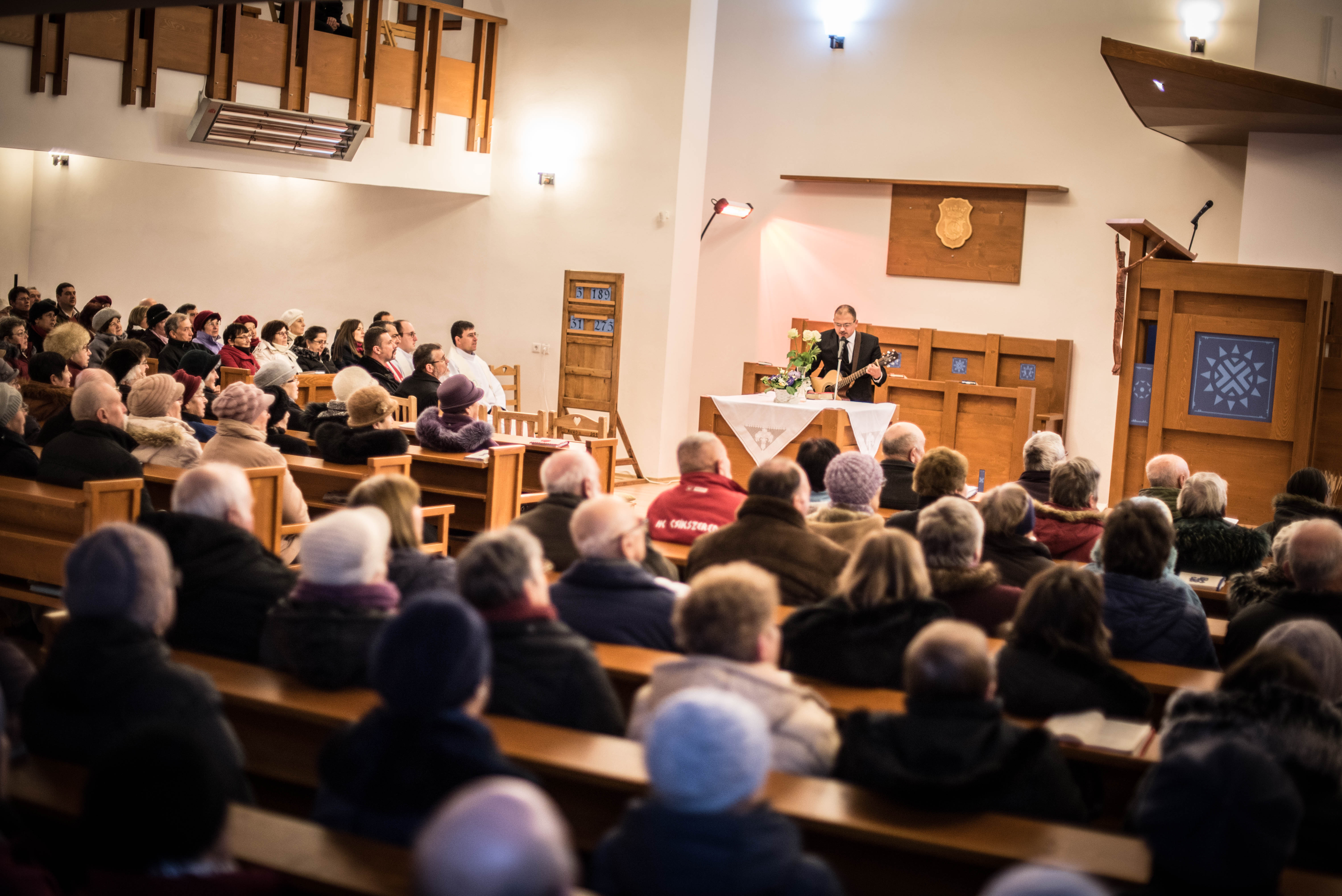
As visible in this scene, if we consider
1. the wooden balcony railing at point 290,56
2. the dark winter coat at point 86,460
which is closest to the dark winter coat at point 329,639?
the dark winter coat at point 86,460

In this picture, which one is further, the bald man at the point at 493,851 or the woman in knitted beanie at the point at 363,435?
the woman in knitted beanie at the point at 363,435

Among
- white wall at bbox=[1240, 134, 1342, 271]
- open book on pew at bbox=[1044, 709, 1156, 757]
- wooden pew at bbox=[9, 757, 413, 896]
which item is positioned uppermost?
white wall at bbox=[1240, 134, 1342, 271]

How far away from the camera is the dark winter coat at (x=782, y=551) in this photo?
409cm

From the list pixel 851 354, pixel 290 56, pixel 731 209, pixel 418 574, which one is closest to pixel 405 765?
pixel 418 574

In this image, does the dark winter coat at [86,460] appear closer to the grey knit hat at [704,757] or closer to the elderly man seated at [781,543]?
the elderly man seated at [781,543]

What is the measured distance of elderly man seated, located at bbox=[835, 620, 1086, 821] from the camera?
241cm

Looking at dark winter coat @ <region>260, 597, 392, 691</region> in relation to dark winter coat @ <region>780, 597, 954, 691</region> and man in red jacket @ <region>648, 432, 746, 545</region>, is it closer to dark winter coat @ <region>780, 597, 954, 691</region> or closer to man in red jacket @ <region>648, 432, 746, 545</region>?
dark winter coat @ <region>780, 597, 954, 691</region>

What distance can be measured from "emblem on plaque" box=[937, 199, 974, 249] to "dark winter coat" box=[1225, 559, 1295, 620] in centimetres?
714

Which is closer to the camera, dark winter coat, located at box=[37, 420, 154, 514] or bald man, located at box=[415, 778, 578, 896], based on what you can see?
bald man, located at box=[415, 778, 578, 896]

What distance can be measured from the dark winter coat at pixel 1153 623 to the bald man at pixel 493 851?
8.48ft

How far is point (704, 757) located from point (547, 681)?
3.41ft

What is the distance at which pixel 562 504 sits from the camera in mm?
4555

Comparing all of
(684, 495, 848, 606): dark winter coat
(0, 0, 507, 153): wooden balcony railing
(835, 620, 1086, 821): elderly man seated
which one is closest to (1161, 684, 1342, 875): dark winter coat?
(835, 620, 1086, 821): elderly man seated

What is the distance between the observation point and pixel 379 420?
6.40 metres
